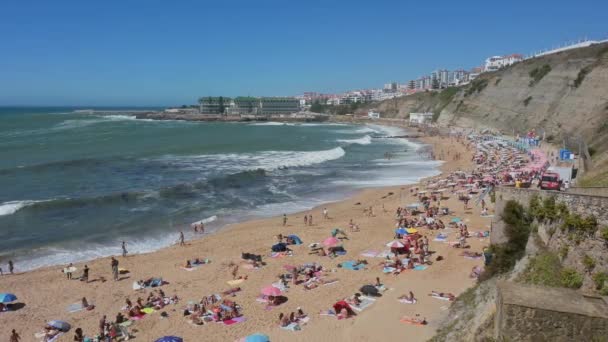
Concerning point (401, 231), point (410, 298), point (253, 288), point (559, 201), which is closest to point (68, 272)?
point (253, 288)

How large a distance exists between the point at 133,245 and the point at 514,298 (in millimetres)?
16648

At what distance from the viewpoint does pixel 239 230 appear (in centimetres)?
2141

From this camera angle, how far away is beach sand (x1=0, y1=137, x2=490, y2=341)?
1195 cm

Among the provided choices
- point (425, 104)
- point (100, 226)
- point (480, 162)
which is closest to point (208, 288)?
point (100, 226)

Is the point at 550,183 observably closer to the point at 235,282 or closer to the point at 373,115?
the point at 235,282

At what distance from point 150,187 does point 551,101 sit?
41.0 m

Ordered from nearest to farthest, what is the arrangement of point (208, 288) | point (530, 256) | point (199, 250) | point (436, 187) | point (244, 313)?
1. point (530, 256)
2. point (244, 313)
3. point (208, 288)
4. point (199, 250)
5. point (436, 187)

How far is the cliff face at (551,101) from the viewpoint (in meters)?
36.2

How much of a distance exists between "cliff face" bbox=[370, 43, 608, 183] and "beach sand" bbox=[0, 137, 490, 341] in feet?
23.5

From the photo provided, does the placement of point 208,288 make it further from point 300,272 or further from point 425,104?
point 425,104

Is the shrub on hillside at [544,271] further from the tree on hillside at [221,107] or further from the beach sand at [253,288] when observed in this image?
the tree on hillside at [221,107]

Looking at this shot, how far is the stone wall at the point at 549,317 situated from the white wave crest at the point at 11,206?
25.0 meters

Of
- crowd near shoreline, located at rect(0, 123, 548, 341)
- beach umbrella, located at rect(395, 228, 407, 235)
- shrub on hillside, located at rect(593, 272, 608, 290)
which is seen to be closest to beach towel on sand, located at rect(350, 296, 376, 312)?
crowd near shoreline, located at rect(0, 123, 548, 341)

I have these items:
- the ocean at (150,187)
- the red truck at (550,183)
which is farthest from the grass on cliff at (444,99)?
the red truck at (550,183)
